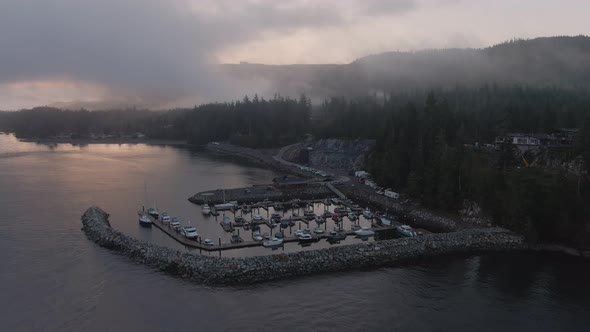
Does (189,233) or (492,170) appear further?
(492,170)

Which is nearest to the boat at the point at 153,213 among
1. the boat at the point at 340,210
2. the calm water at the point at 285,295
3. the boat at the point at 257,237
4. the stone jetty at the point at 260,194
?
the calm water at the point at 285,295

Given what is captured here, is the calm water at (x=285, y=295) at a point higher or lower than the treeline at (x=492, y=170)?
lower

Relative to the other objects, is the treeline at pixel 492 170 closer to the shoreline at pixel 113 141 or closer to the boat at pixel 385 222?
the boat at pixel 385 222

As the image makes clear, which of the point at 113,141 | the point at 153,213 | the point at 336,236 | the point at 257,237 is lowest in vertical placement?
the point at 336,236

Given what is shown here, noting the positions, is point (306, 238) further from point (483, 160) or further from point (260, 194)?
point (483, 160)

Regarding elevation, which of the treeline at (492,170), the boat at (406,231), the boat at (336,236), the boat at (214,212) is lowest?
the boat at (336,236)

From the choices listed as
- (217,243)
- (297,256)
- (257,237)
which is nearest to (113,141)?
(217,243)
